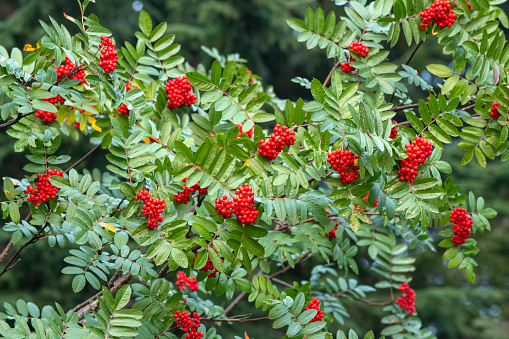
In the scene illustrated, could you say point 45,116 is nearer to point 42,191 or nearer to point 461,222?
point 42,191

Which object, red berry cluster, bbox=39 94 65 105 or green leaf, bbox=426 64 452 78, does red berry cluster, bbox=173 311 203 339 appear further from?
green leaf, bbox=426 64 452 78

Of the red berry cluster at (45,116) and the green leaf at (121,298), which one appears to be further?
the red berry cluster at (45,116)

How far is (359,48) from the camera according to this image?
1765 millimetres

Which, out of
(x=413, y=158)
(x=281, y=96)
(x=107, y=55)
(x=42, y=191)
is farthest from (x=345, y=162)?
(x=281, y=96)

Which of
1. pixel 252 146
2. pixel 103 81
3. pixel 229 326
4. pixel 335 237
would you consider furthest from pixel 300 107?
pixel 229 326

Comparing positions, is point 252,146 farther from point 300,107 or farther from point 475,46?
point 475,46

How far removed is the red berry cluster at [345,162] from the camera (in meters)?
1.38

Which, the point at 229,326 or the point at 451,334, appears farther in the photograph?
the point at 451,334

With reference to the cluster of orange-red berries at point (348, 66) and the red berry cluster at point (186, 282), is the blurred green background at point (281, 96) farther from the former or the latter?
the cluster of orange-red berries at point (348, 66)

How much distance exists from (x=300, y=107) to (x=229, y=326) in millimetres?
5600

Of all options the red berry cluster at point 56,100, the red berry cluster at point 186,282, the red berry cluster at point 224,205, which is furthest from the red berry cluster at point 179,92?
the red berry cluster at point 186,282

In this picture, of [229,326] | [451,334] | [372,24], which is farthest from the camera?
[451,334]

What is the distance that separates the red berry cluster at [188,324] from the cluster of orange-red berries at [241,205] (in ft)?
1.66

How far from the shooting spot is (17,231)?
1.74 meters
